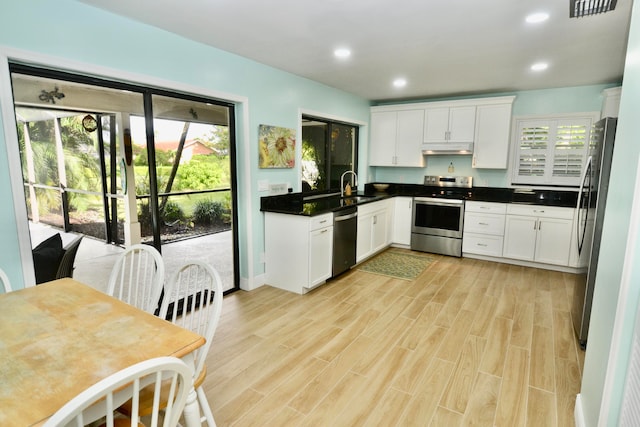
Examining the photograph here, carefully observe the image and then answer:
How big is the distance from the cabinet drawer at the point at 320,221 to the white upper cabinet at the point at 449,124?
8.17 ft

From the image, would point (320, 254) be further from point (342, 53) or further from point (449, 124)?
point (449, 124)

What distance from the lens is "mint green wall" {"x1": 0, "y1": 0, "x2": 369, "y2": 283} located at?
2.02 metres

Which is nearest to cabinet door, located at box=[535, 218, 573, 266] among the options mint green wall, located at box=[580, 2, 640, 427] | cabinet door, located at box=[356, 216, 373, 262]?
cabinet door, located at box=[356, 216, 373, 262]

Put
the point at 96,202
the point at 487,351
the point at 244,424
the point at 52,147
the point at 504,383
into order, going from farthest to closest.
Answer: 1. the point at 96,202
2. the point at 52,147
3. the point at 487,351
4. the point at 504,383
5. the point at 244,424

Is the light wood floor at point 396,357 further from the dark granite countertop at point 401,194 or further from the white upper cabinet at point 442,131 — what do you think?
the white upper cabinet at point 442,131

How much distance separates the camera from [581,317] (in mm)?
2660

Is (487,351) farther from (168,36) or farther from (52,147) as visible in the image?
(52,147)

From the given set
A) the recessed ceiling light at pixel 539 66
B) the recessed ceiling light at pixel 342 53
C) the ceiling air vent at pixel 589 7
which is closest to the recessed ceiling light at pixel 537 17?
the ceiling air vent at pixel 589 7

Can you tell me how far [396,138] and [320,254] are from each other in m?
2.83

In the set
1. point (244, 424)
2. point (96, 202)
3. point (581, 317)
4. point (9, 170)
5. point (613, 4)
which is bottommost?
point (244, 424)

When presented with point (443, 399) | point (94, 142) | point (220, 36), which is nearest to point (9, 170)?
point (220, 36)

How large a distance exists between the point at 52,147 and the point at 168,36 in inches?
64.8

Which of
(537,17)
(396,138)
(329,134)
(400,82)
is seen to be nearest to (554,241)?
(396,138)

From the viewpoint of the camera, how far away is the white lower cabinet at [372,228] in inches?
178
